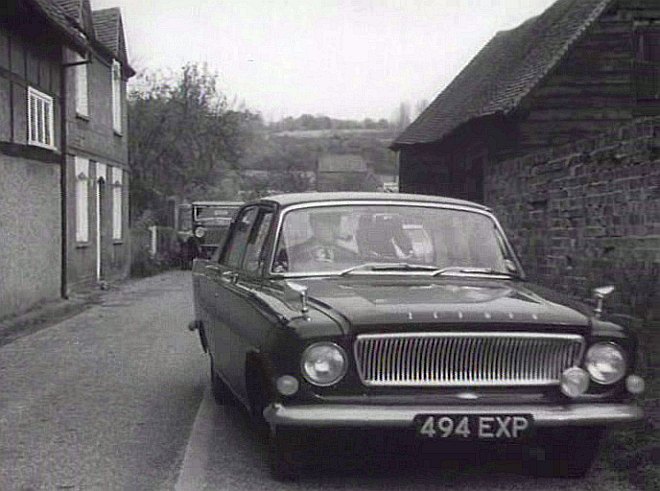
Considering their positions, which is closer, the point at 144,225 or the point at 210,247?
the point at 210,247

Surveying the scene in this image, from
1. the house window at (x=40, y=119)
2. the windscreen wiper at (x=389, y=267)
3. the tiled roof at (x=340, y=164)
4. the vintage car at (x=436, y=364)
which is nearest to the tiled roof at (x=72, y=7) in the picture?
the house window at (x=40, y=119)

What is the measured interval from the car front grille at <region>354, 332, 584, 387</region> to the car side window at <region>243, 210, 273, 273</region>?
64.7 inches

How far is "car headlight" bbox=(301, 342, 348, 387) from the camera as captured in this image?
4.92m

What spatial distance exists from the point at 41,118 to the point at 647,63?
37.3 feet

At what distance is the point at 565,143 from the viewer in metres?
18.6

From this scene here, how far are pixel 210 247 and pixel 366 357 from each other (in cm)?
2318

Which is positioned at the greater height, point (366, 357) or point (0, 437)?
point (366, 357)

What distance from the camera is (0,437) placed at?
6.57 metres

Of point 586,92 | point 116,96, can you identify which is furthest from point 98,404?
point 116,96

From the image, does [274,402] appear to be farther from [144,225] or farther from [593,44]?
[144,225]

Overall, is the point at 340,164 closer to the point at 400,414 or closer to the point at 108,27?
the point at 108,27

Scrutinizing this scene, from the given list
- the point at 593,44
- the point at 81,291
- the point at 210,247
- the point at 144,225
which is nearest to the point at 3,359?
the point at 81,291

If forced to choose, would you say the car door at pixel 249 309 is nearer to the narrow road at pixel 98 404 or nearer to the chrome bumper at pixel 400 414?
the chrome bumper at pixel 400 414

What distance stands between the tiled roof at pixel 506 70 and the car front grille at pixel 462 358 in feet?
48.7
